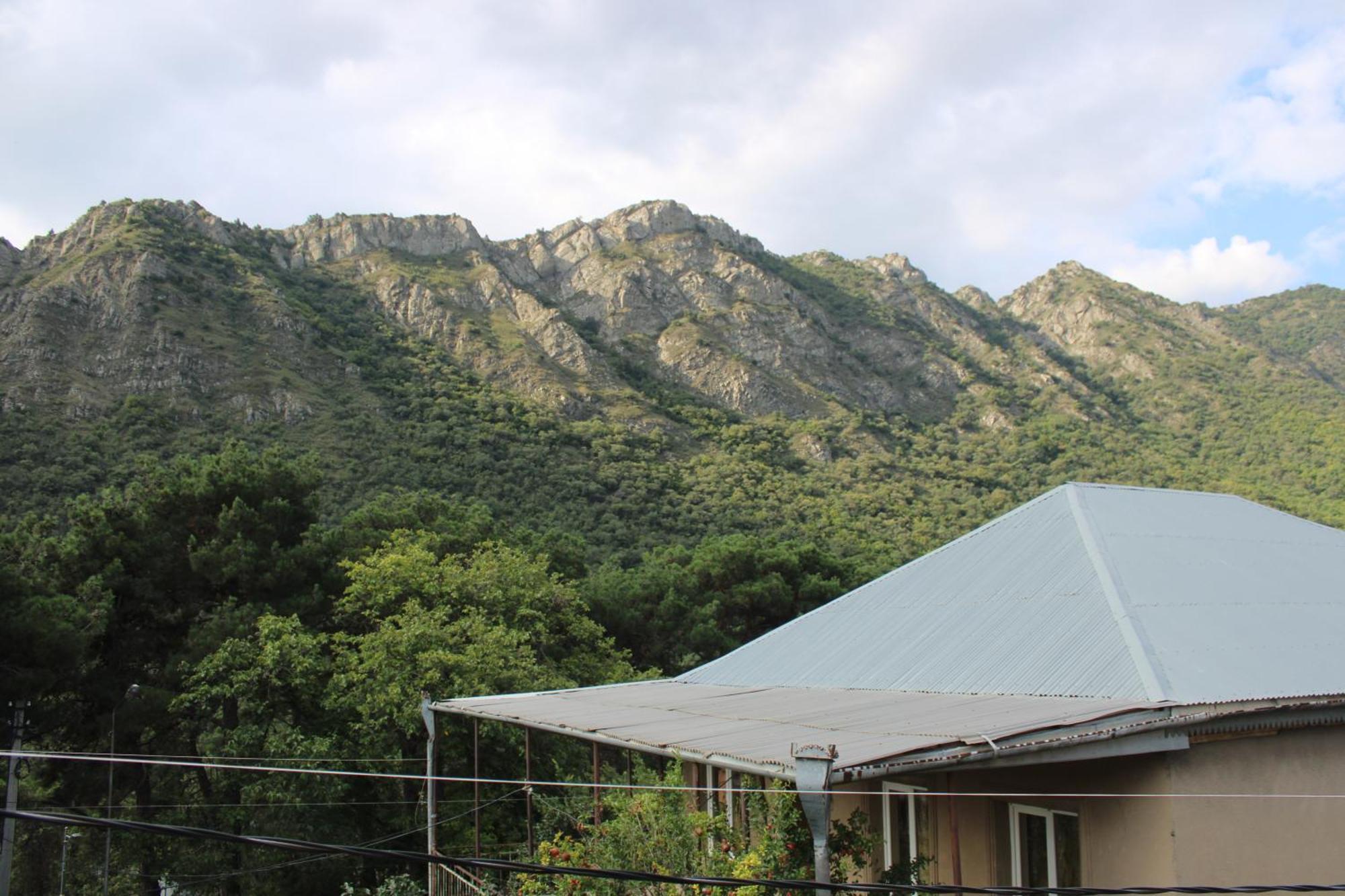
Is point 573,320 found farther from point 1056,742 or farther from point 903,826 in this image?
point 1056,742

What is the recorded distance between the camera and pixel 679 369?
73.9m

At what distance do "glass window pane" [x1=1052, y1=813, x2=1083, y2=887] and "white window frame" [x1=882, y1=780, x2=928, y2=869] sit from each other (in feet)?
3.80

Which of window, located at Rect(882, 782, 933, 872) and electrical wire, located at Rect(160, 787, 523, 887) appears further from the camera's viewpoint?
electrical wire, located at Rect(160, 787, 523, 887)

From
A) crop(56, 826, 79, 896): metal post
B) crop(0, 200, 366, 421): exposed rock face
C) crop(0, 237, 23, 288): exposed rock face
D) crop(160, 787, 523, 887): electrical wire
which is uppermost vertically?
crop(0, 237, 23, 288): exposed rock face

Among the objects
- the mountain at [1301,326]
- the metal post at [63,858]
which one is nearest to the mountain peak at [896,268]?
the mountain at [1301,326]

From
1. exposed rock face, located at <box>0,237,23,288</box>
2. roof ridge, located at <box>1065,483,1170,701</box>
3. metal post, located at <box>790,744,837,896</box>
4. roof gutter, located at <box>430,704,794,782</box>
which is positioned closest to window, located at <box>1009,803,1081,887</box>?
roof ridge, located at <box>1065,483,1170,701</box>

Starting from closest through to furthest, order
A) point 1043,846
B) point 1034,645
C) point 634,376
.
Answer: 1. point 1043,846
2. point 1034,645
3. point 634,376

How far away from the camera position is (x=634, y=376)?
7088 centimetres

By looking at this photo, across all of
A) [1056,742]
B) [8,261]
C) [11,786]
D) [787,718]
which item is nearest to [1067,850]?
[1056,742]

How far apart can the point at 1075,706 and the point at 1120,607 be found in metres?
2.06

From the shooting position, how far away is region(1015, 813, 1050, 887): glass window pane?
7477 millimetres

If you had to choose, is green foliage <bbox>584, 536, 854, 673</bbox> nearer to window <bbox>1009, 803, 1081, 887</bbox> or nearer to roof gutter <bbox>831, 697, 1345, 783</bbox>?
window <bbox>1009, 803, 1081, 887</bbox>

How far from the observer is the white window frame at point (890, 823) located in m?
8.91

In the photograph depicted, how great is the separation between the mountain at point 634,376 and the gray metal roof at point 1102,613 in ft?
80.2
